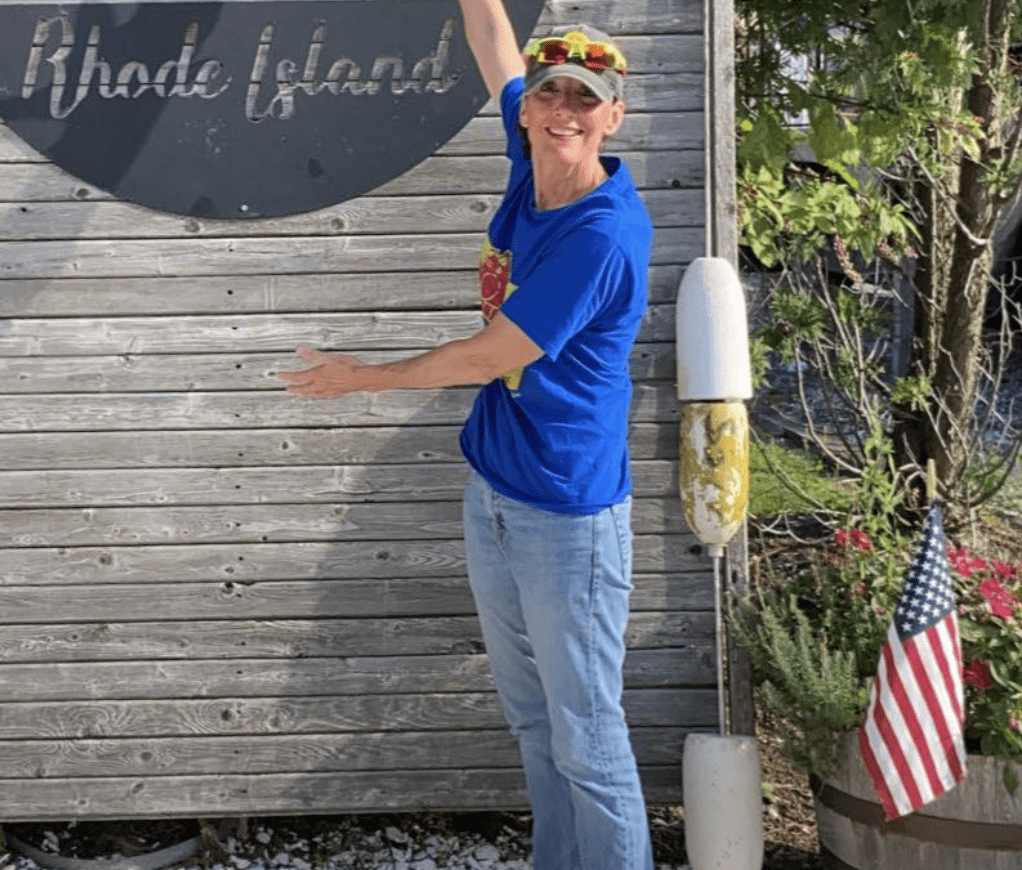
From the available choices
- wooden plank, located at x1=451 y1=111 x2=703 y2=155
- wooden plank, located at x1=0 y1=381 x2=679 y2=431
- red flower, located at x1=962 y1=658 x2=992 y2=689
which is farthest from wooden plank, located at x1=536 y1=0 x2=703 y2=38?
red flower, located at x1=962 y1=658 x2=992 y2=689

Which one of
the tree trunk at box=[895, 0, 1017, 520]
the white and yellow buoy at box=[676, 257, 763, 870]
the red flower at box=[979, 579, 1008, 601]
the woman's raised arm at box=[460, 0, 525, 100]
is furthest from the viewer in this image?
the tree trunk at box=[895, 0, 1017, 520]

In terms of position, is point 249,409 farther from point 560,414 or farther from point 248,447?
point 560,414

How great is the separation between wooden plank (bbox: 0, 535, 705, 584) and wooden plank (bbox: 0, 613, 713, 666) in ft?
0.30

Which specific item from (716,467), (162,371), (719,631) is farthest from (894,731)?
(162,371)

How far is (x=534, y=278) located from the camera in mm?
3516

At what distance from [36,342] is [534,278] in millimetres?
1768

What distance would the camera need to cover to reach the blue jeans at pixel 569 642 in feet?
12.4

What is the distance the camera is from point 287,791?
4809mm

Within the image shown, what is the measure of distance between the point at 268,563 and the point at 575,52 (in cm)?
180

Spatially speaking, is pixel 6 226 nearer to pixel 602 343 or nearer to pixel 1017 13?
pixel 602 343

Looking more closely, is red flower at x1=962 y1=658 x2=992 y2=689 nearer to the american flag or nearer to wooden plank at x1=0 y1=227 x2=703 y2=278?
the american flag

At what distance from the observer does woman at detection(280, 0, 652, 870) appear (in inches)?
140

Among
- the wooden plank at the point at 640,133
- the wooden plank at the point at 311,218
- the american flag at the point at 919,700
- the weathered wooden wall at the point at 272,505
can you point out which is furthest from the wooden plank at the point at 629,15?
the american flag at the point at 919,700

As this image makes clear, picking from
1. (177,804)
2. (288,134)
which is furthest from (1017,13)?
(177,804)
